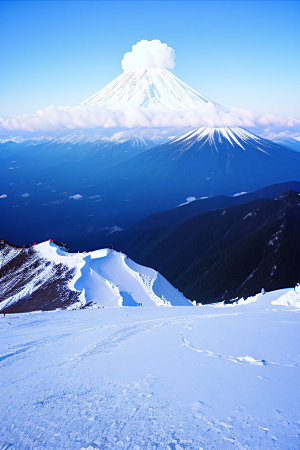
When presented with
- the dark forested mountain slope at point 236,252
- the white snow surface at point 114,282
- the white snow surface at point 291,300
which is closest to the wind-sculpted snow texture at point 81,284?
the white snow surface at point 114,282

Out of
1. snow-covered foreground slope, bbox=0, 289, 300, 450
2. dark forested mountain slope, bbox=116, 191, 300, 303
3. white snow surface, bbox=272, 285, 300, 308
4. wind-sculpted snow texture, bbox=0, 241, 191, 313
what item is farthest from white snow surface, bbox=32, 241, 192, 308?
dark forested mountain slope, bbox=116, 191, 300, 303

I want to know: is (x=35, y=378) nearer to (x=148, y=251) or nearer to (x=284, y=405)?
(x=284, y=405)

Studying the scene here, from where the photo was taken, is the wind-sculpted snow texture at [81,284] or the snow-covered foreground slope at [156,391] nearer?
the snow-covered foreground slope at [156,391]

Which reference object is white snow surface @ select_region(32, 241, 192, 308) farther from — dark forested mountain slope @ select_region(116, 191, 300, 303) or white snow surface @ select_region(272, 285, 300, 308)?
dark forested mountain slope @ select_region(116, 191, 300, 303)

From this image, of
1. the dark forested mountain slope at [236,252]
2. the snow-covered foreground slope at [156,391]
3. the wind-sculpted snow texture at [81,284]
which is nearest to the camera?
the snow-covered foreground slope at [156,391]

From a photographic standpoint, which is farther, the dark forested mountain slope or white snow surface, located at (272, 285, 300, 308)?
the dark forested mountain slope

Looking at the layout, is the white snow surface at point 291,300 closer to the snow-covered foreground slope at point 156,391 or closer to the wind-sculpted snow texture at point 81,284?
the snow-covered foreground slope at point 156,391

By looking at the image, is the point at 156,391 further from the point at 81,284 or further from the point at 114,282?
the point at 81,284

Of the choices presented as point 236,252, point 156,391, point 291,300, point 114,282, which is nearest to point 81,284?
point 114,282

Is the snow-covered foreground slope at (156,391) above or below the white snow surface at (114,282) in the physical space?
above
